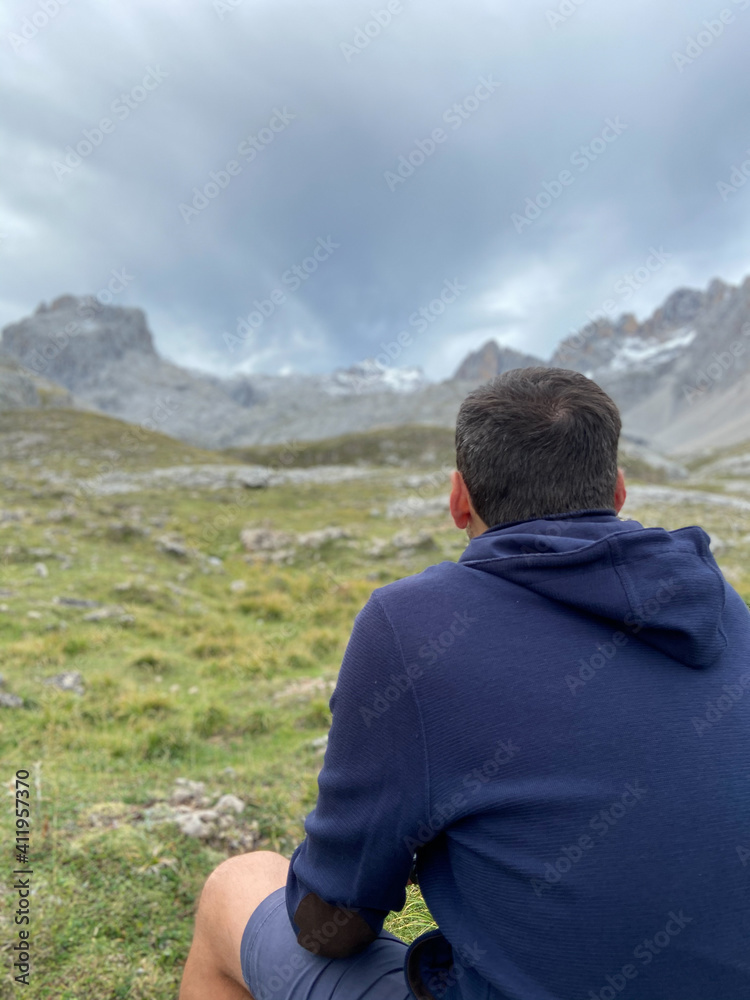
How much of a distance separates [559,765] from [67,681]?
24.0 feet

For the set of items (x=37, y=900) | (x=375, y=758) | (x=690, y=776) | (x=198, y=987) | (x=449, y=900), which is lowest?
(x=37, y=900)

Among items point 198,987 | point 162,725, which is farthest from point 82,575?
point 198,987

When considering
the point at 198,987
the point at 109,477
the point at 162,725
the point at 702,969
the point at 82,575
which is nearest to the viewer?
the point at 702,969

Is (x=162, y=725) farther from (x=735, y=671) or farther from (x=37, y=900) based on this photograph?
(x=735, y=671)

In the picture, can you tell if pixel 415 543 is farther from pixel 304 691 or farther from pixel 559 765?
pixel 559 765

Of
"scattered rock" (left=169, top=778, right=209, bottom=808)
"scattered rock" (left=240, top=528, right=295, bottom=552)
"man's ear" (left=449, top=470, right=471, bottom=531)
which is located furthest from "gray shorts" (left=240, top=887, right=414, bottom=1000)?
"scattered rock" (left=240, top=528, right=295, bottom=552)

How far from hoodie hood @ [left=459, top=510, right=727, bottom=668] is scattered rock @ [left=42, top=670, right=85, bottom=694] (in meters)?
6.98

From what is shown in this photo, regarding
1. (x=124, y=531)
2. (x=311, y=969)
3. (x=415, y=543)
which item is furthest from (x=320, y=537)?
(x=311, y=969)

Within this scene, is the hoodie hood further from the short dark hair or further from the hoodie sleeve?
the hoodie sleeve

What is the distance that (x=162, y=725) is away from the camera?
627 cm

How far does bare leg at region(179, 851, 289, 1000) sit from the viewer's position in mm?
2363

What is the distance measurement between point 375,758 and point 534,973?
650mm

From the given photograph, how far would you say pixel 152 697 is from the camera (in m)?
6.78

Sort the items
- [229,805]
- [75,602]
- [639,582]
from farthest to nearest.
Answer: [75,602] → [229,805] → [639,582]
